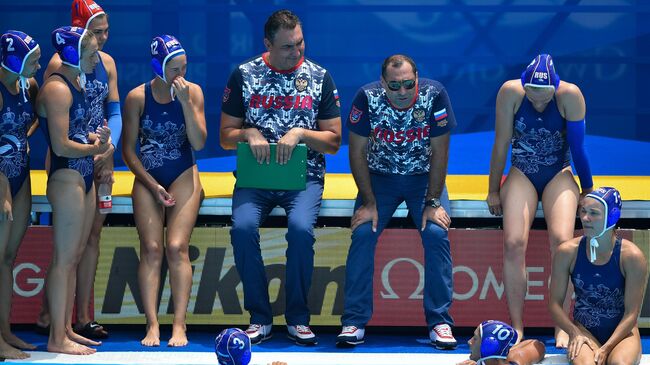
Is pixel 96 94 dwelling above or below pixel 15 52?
below

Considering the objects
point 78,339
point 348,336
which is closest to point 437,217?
point 348,336

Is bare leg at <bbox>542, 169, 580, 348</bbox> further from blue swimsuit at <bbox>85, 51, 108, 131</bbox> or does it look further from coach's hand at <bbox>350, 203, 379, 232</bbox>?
blue swimsuit at <bbox>85, 51, 108, 131</bbox>

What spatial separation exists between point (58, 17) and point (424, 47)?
2879 mm

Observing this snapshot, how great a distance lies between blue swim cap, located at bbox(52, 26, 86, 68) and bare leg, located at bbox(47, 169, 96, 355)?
586 millimetres

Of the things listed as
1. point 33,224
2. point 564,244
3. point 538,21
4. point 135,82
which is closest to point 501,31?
point 538,21

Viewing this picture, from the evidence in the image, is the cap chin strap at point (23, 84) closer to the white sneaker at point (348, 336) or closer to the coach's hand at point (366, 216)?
the coach's hand at point (366, 216)

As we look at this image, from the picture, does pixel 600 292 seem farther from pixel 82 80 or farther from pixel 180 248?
pixel 82 80

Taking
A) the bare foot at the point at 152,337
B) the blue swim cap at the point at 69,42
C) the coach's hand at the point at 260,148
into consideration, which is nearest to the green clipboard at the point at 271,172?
the coach's hand at the point at 260,148

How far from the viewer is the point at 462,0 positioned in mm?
9672

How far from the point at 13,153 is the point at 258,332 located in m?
1.63

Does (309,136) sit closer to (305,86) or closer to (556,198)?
(305,86)

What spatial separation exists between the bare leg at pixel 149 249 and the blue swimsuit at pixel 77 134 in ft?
1.19

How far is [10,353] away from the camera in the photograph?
6.32m

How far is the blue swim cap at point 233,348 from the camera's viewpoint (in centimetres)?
564
